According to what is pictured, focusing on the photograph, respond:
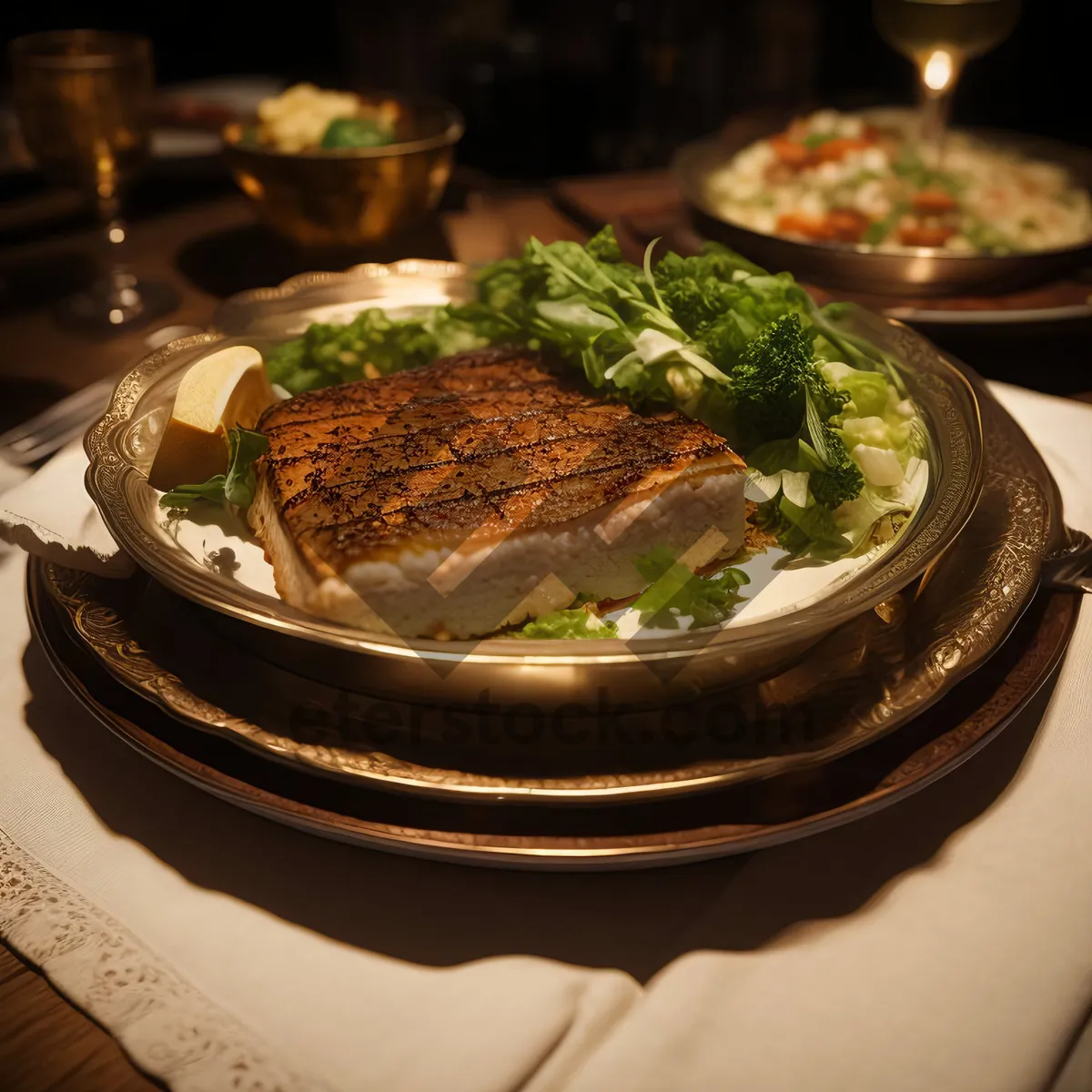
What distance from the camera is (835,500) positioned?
2137 millimetres

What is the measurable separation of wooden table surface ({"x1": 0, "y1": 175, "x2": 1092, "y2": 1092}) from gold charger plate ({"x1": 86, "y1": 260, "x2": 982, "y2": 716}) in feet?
3.31

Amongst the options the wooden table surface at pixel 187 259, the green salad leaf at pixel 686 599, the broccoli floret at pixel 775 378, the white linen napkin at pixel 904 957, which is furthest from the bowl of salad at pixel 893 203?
the white linen napkin at pixel 904 957

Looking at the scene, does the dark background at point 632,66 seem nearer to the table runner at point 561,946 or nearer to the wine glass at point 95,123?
the wine glass at point 95,123

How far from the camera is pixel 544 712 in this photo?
1593 millimetres

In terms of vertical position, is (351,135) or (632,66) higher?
(351,135)

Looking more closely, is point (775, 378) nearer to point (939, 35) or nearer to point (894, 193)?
point (894, 193)

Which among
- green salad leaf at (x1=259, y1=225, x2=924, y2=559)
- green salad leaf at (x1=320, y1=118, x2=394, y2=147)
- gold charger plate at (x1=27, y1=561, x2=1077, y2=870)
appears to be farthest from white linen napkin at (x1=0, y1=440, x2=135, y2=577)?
green salad leaf at (x1=320, y1=118, x2=394, y2=147)

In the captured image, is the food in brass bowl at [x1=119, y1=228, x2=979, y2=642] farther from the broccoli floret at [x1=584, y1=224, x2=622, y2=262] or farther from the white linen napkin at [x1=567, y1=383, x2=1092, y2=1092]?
the white linen napkin at [x1=567, y1=383, x2=1092, y2=1092]

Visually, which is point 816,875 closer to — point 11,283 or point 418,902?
point 418,902

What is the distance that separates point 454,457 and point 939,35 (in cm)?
371

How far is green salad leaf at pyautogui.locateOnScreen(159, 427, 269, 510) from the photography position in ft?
6.89

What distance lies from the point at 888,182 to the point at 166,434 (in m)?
3.66

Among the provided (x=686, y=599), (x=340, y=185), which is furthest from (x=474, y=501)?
(x=340, y=185)

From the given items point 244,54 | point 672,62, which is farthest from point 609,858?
point 244,54
